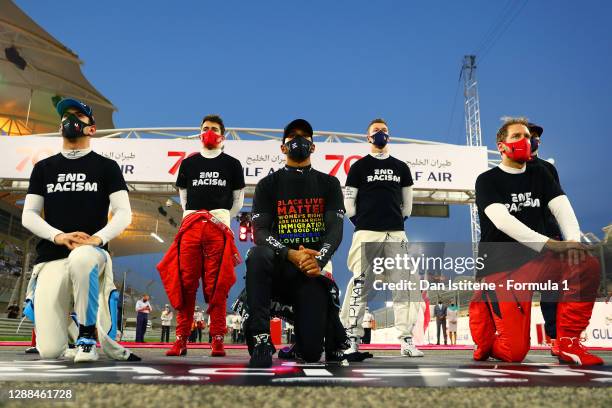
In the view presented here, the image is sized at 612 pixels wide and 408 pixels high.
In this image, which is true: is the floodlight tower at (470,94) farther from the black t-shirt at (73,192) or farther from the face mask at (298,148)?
the black t-shirt at (73,192)

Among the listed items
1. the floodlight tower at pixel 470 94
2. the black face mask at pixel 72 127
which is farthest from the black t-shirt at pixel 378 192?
the floodlight tower at pixel 470 94

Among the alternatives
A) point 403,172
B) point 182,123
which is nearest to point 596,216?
point 182,123

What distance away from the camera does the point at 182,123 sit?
158250mm

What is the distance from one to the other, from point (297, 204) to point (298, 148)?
37 cm

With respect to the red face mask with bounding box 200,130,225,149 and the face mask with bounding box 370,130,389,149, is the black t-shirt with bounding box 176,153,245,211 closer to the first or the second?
the red face mask with bounding box 200,130,225,149

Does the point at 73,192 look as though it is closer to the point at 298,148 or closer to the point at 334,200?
the point at 298,148

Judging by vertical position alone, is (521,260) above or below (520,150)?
below

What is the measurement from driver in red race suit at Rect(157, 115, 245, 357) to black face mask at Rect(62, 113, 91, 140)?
133 centimetres

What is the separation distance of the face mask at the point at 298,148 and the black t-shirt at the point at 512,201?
4.28 feet

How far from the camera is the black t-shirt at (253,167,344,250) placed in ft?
10.9

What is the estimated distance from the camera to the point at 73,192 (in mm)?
3365

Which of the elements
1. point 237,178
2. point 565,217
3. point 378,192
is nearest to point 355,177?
point 378,192

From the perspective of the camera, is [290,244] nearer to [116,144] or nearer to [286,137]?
[286,137]

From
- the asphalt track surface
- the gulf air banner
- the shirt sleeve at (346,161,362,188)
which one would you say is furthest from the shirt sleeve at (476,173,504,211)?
the gulf air banner
